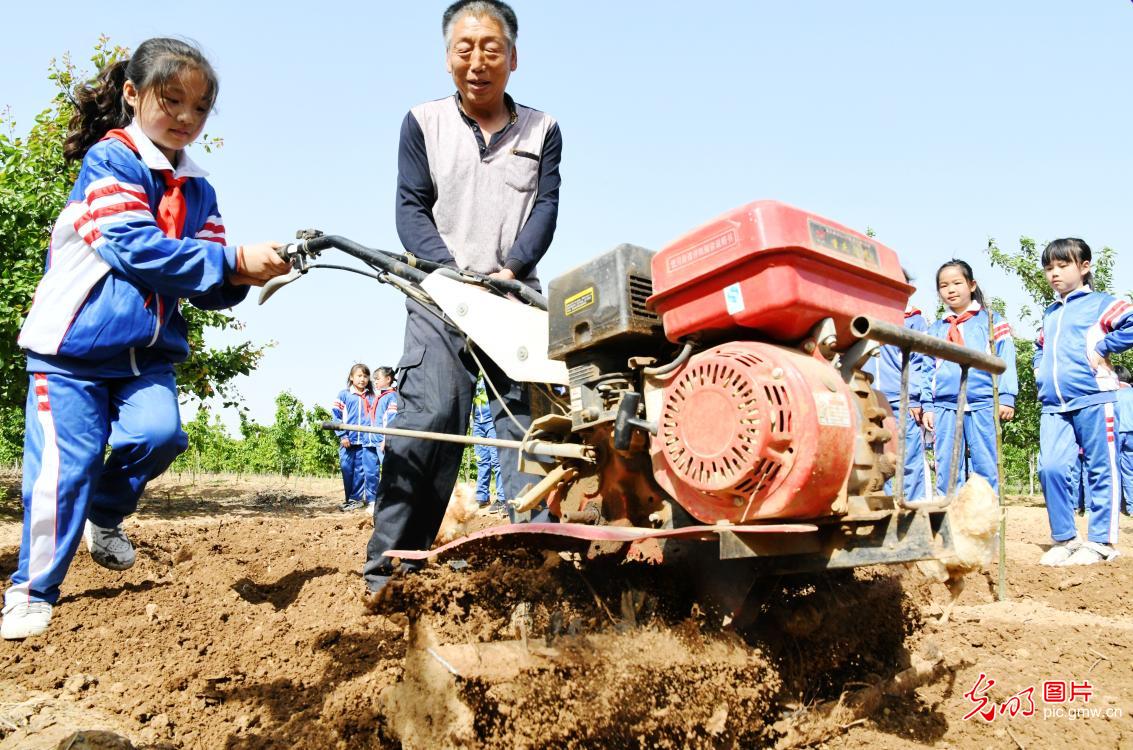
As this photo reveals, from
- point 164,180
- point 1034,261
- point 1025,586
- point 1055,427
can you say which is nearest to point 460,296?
point 164,180

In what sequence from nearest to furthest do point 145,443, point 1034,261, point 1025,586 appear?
1. point 145,443
2. point 1025,586
3. point 1034,261

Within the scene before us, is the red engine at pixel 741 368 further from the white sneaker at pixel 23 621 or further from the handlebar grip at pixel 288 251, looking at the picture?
the white sneaker at pixel 23 621

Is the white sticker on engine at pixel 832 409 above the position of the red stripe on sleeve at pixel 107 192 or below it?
below

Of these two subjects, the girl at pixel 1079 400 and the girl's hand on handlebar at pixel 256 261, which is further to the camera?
the girl at pixel 1079 400

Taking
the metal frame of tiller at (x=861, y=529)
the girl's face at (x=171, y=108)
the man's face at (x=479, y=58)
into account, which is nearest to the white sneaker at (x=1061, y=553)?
the metal frame of tiller at (x=861, y=529)

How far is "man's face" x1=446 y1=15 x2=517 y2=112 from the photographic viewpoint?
3.37 metres

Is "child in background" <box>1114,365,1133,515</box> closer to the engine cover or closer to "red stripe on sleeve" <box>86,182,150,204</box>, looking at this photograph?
the engine cover

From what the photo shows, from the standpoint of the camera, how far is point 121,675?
2791mm

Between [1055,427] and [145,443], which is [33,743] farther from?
[1055,427]

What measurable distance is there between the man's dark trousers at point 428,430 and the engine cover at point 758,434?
1.10 meters

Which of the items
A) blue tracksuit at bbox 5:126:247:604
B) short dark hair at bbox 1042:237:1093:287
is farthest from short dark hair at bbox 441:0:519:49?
short dark hair at bbox 1042:237:1093:287

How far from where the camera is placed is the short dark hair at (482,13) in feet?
11.1

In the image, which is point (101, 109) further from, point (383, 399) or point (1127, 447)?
point (1127, 447)

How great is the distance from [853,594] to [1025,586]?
2.25 m
